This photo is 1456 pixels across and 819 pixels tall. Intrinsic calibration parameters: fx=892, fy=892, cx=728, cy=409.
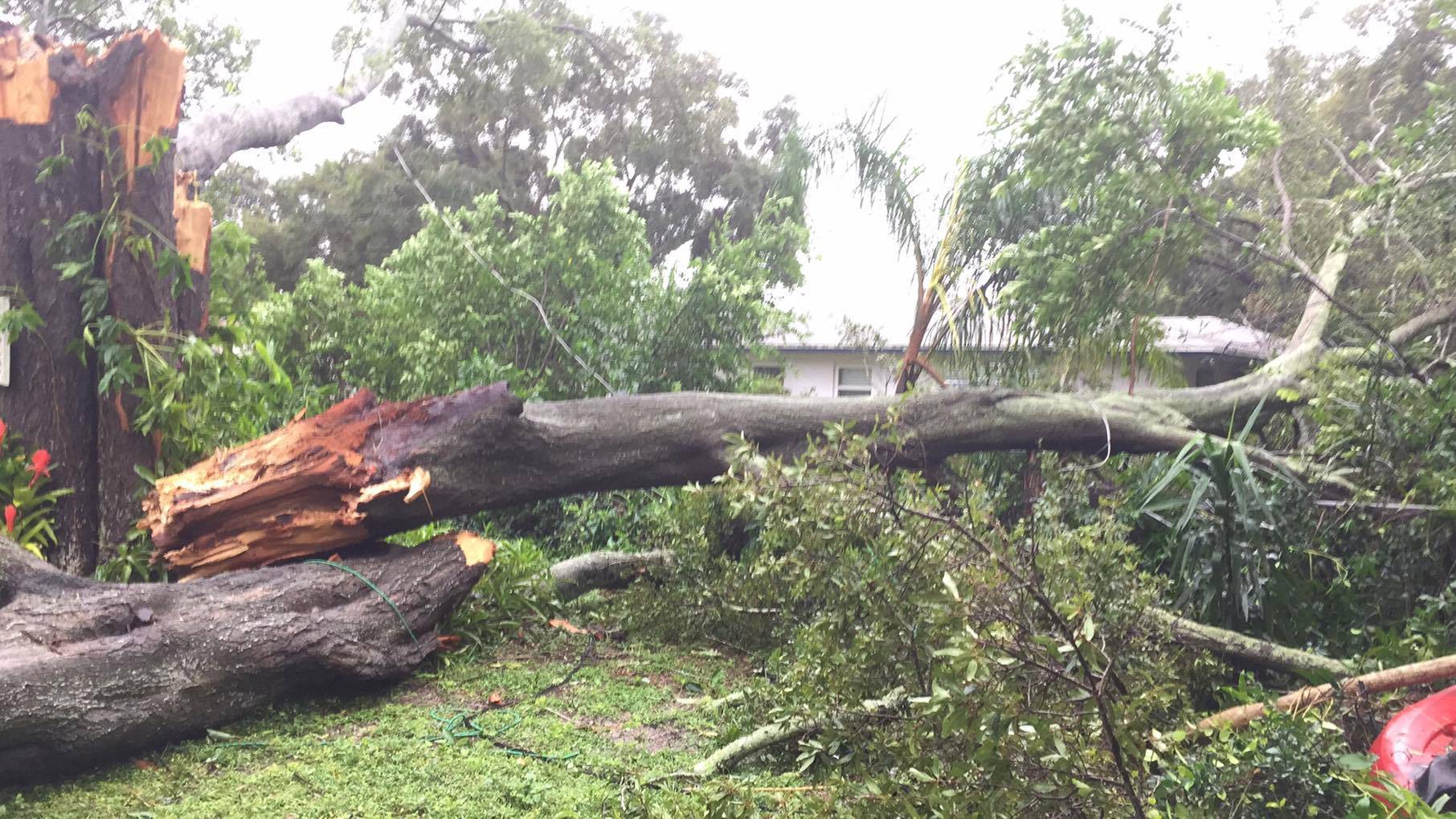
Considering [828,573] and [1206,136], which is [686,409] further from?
[1206,136]

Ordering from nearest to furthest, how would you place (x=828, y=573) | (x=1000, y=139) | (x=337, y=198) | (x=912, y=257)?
(x=828, y=573) → (x=1000, y=139) → (x=912, y=257) → (x=337, y=198)

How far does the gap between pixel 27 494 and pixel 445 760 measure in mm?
2096

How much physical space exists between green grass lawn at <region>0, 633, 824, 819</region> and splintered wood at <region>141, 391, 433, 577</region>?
26.2 inches

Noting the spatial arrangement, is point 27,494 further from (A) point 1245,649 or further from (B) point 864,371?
(B) point 864,371

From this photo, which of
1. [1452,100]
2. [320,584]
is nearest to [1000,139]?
[1452,100]

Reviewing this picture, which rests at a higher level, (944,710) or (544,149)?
(544,149)

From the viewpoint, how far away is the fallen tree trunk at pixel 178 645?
234 centimetres

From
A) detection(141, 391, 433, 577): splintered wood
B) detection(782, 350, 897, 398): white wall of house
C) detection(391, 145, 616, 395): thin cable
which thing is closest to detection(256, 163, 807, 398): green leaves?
detection(391, 145, 616, 395): thin cable

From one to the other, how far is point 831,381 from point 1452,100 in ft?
20.9

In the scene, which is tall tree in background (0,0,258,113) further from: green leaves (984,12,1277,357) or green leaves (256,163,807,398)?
green leaves (984,12,1277,357)

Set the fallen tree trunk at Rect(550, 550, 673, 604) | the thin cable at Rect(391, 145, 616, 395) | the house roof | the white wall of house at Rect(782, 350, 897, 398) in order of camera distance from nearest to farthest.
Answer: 1. the fallen tree trunk at Rect(550, 550, 673, 604)
2. the thin cable at Rect(391, 145, 616, 395)
3. the house roof
4. the white wall of house at Rect(782, 350, 897, 398)

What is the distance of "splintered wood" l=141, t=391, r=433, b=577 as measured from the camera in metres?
3.34

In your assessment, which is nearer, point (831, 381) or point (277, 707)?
point (277, 707)

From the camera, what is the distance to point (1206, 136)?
16.5 feet
